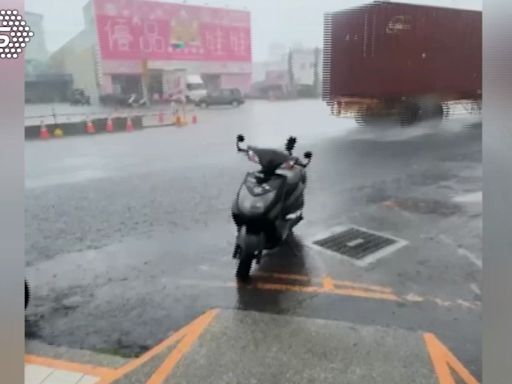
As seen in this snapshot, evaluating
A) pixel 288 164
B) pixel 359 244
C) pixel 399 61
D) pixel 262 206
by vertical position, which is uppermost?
pixel 399 61

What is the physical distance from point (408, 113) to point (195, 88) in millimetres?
1460

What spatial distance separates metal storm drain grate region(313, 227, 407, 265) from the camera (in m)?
2.21

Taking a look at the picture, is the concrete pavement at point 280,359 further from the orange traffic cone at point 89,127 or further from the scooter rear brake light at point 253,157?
the orange traffic cone at point 89,127

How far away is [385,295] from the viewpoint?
1.87 m

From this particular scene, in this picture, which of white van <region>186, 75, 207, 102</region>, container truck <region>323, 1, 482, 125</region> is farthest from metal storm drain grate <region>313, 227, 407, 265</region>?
white van <region>186, 75, 207, 102</region>

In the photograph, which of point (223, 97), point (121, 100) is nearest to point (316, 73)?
point (223, 97)

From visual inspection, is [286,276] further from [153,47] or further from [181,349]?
[153,47]

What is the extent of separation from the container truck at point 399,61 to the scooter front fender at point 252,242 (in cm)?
96

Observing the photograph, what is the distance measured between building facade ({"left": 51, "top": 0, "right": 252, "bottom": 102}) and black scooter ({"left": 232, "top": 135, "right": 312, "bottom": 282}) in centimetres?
54

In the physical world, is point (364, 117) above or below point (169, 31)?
below

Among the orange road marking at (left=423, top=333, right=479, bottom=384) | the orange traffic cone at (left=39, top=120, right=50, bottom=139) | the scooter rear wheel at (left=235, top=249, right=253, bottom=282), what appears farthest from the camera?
the orange traffic cone at (left=39, top=120, right=50, bottom=139)

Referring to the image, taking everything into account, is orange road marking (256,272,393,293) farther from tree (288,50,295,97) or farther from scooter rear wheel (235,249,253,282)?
tree (288,50,295,97)

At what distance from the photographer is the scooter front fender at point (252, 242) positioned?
6.46 ft

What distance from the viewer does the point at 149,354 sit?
1.54 metres
